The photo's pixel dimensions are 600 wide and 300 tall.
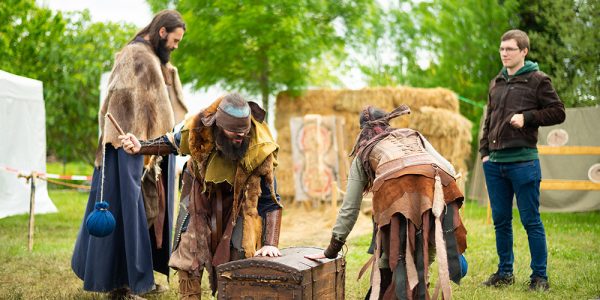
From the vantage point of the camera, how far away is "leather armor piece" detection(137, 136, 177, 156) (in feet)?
15.9

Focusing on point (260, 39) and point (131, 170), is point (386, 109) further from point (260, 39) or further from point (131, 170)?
point (131, 170)

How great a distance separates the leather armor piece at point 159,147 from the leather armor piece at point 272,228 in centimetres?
75

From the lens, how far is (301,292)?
4145mm

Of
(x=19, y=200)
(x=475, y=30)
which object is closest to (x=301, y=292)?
(x=19, y=200)

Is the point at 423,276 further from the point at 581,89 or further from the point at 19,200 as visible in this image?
the point at 581,89

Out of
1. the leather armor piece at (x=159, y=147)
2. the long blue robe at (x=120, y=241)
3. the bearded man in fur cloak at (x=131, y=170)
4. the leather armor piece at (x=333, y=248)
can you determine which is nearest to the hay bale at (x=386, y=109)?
the bearded man in fur cloak at (x=131, y=170)

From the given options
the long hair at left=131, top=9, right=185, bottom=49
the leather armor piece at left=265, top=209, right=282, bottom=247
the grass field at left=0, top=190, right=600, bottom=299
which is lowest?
the grass field at left=0, top=190, right=600, bottom=299

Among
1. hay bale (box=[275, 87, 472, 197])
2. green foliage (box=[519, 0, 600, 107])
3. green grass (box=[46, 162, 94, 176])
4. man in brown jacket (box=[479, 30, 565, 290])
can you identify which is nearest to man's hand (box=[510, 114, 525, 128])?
man in brown jacket (box=[479, 30, 565, 290])

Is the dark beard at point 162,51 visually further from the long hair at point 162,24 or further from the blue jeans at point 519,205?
the blue jeans at point 519,205

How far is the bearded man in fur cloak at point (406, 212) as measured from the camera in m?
4.00

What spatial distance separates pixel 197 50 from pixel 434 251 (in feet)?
32.0

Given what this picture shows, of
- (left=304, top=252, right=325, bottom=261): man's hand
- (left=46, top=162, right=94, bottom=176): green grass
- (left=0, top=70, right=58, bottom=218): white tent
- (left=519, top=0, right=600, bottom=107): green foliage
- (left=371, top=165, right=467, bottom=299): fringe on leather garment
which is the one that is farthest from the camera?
(left=46, top=162, right=94, bottom=176): green grass

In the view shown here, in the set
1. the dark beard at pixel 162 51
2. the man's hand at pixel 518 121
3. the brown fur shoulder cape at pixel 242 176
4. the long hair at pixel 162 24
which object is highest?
the long hair at pixel 162 24

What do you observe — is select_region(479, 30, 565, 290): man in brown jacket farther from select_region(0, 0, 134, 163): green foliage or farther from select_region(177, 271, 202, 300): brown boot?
select_region(0, 0, 134, 163): green foliage
